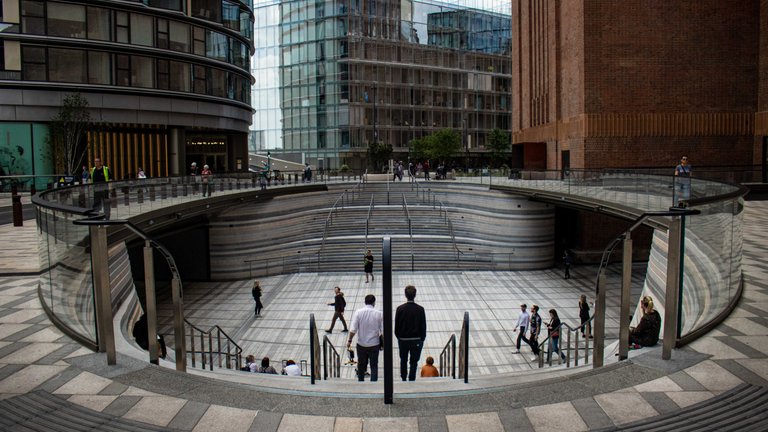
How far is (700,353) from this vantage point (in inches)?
296

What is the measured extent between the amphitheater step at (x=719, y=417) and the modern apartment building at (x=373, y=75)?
7183cm

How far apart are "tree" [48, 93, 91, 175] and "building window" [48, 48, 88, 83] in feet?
4.05

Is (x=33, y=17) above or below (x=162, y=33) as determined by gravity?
below

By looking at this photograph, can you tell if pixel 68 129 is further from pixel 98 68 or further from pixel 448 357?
Answer: pixel 448 357

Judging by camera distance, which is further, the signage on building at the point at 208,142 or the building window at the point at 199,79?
the signage on building at the point at 208,142

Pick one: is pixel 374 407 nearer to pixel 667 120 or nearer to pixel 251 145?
pixel 667 120

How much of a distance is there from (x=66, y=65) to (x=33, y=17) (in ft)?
10.2

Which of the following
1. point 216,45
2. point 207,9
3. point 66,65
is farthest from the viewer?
point 216,45

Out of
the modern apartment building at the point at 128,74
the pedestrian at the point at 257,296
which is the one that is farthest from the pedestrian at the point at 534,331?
the modern apartment building at the point at 128,74

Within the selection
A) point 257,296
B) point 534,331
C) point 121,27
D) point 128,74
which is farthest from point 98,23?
point 534,331

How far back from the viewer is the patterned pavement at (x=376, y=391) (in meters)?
5.90

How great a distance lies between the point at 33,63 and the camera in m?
39.0

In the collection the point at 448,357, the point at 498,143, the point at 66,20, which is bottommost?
the point at 448,357

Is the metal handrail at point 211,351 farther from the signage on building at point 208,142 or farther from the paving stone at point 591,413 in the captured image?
the signage on building at point 208,142
